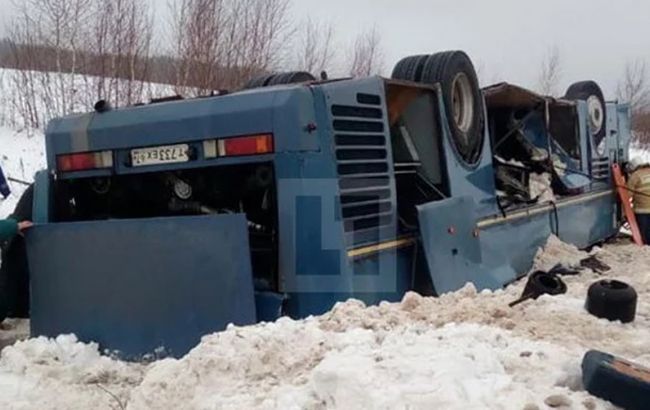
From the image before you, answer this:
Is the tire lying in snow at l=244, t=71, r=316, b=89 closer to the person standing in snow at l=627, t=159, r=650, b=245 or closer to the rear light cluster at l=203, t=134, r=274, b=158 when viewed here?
the rear light cluster at l=203, t=134, r=274, b=158

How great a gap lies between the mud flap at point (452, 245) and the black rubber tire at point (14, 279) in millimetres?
2612

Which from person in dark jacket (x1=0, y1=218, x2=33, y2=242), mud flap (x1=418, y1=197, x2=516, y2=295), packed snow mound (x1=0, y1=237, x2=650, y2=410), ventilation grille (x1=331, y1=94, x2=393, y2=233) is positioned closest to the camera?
packed snow mound (x1=0, y1=237, x2=650, y2=410)

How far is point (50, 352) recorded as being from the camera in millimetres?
3861

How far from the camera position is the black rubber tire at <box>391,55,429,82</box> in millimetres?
5121

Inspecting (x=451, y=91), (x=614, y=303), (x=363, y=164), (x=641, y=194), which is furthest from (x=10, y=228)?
(x=641, y=194)

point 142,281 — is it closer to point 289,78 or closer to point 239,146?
point 239,146

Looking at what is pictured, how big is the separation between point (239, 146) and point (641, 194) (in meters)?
6.93

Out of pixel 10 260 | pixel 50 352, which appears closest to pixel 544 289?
pixel 50 352

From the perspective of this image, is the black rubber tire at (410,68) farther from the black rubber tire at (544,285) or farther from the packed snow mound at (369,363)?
the packed snow mound at (369,363)

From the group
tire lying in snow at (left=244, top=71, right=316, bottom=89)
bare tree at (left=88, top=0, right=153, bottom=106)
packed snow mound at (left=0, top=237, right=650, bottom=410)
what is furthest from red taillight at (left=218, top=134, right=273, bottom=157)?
bare tree at (left=88, top=0, right=153, bottom=106)

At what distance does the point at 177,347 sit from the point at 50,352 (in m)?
0.70

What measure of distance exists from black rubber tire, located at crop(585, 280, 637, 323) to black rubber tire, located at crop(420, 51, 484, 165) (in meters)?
1.81

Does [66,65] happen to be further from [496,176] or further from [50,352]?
[50,352]

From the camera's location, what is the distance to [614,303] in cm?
347
